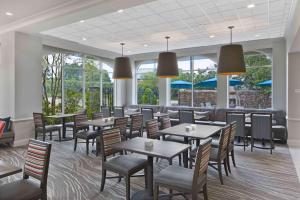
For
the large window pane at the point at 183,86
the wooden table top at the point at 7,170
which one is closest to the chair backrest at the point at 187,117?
the large window pane at the point at 183,86

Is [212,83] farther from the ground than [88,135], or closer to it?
farther from the ground

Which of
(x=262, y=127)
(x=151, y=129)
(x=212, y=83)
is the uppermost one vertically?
(x=212, y=83)

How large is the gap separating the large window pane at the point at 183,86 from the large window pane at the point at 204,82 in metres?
0.26

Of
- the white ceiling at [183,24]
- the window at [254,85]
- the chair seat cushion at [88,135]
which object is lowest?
the chair seat cushion at [88,135]

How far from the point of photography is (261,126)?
5.71 metres

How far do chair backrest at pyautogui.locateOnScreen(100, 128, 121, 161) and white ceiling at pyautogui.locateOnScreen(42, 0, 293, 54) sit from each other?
2740mm

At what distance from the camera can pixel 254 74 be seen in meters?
7.84

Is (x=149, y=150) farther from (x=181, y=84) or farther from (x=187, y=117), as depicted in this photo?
(x=181, y=84)

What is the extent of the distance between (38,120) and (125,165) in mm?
4162

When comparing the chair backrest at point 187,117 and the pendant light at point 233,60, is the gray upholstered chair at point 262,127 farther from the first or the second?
the pendant light at point 233,60

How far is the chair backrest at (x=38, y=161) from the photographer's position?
92.4 inches

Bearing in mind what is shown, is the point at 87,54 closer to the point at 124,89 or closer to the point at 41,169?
the point at 124,89

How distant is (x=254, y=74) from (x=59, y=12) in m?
6.62

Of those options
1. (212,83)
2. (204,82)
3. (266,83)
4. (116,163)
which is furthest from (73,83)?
(266,83)
